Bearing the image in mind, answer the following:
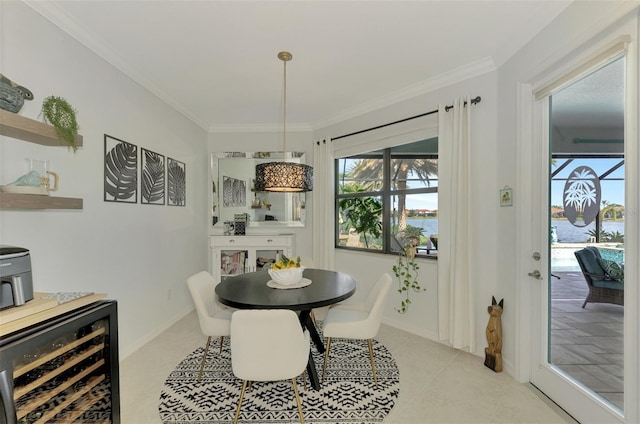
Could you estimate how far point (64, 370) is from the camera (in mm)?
1448

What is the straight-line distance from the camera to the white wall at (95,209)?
6.22 feet

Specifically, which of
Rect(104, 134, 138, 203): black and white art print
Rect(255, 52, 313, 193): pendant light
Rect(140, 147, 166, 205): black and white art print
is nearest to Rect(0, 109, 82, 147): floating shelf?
Rect(104, 134, 138, 203): black and white art print

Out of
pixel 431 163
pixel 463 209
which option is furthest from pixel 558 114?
pixel 431 163

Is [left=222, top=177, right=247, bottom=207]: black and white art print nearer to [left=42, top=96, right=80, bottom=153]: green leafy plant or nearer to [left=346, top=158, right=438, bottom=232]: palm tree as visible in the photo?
[left=346, top=158, right=438, bottom=232]: palm tree

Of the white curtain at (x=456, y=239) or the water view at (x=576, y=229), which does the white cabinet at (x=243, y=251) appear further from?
the water view at (x=576, y=229)

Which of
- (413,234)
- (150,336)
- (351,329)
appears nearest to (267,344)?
(351,329)

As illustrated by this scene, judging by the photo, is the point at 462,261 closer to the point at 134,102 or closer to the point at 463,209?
the point at 463,209

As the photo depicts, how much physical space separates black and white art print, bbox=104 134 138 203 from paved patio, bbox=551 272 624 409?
3.54 m

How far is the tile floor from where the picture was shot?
1.99 meters

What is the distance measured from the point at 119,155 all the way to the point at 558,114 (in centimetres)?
351

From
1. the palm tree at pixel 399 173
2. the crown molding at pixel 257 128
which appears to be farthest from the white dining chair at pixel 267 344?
the crown molding at pixel 257 128

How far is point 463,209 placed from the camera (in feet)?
9.28

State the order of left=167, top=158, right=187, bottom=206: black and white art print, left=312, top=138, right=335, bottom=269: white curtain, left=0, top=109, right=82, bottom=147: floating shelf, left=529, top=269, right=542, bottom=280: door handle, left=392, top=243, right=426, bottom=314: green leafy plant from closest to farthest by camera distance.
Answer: left=0, top=109, right=82, bottom=147: floating shelf
left=529, top=269, right=542, bottom=280: door handle
left=392, top=243, right=426, bottom=314: green leafy plant
left=167, top=158, right=187, bottom=206: black and white art print
left=312, top=138, right=335, bottom=269: white curtain

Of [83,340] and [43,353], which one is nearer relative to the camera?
[43,353]
